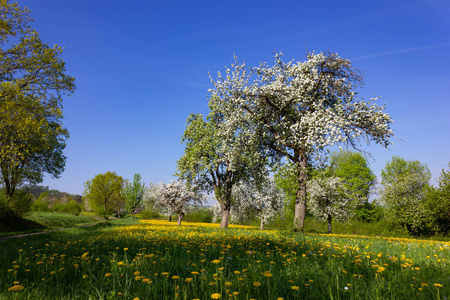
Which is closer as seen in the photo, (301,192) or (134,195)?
(301,192)

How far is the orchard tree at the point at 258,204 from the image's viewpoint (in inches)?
1587

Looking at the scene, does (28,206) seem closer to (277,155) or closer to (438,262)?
(277,155)

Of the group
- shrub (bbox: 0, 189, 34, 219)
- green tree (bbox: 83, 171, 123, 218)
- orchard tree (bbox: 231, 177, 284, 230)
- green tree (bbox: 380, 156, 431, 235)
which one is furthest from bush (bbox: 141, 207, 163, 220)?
green tree (bbox: 380, 156, 431, 235)

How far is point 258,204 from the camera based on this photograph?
41.8 metres

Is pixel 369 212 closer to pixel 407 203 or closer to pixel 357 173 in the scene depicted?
pixel 357 173

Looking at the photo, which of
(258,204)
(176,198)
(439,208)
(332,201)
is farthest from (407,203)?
(176,198)

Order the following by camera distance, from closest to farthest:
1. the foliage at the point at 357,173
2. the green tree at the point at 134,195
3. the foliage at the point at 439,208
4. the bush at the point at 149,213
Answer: the foliage at the point at 439,208 < the foliage at the point at 357,173 < the green tree at the point at 134,195 < the bush at the point at 149,213

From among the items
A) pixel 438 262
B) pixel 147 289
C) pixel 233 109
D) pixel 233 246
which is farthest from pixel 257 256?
pixel 233 109

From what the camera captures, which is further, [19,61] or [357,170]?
[357,170]

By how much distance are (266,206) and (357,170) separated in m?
22.6

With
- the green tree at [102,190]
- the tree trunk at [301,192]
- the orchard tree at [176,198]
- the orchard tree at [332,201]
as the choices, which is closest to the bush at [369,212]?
the orchard tree at [332,201]

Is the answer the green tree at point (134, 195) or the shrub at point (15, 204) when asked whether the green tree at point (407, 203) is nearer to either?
the shrub at point (15, 204)

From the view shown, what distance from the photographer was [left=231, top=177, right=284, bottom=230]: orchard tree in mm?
40312

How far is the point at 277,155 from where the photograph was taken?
17672 millimetres
